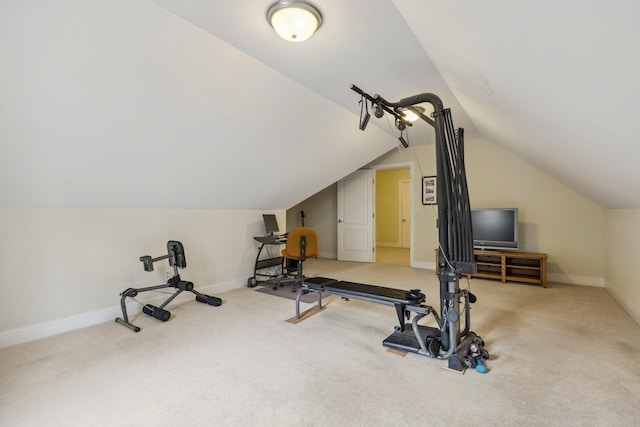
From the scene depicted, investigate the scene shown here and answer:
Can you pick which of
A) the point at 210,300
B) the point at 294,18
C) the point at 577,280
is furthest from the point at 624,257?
the point at 210,300

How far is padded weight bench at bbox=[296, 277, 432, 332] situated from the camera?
2.53m

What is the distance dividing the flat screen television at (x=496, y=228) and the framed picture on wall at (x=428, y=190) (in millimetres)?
976

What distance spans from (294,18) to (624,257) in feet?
14.2

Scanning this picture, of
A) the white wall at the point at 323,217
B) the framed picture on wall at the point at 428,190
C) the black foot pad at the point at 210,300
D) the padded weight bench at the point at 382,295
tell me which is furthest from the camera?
the white wall at the point at 323,217

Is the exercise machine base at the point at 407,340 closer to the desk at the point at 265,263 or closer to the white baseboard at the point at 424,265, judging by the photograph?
the desk at the point at 265,263

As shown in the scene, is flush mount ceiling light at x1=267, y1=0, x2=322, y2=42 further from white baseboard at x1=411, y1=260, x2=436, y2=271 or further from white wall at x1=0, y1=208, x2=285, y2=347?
white baseboard at x1=411, y1=260, x2=436, y2=271

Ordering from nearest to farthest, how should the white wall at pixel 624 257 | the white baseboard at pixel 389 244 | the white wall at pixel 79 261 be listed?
the white wall at pixel 79 261
the white wall at pixel 624 257
the white baseboard at pixel 389 244

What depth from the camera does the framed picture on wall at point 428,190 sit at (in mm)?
5910

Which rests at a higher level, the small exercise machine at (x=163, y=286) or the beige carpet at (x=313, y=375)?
the small exercise machine at (x=163, y=286)

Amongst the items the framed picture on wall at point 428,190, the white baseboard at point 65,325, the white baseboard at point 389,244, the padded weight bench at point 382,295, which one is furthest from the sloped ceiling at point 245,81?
the white baseboard at point 389,244

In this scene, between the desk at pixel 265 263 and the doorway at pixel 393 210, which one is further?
the doorway at pixel 393 210

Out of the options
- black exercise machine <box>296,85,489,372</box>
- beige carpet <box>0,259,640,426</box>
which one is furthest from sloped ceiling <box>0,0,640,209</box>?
beige carpet <box>0,259,640,426</box>

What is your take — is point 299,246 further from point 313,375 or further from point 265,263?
point 313,375

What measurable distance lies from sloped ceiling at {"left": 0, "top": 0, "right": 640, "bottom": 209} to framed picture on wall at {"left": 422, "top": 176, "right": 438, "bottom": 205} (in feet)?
8.02
